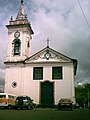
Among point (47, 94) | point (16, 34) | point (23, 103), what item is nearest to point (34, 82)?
point (47, 94)

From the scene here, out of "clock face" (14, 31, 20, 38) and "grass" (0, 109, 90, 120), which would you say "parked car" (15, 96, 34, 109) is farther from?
"clock face" (14, 31, 20, 38)

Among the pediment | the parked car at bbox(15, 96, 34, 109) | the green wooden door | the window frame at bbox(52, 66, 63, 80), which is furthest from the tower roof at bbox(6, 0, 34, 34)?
the parked car at bbox(15, 96, 34, 109)

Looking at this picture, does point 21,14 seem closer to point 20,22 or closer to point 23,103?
point 20,22

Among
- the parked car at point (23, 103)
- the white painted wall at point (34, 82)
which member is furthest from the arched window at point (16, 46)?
the parked car at point (23, 103)

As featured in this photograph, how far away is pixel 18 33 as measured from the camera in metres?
43.9

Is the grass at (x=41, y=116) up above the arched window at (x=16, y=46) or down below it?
below

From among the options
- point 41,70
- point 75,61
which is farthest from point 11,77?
point 75,61

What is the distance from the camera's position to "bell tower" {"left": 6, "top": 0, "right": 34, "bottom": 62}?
42906mm

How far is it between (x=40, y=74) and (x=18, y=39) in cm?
784

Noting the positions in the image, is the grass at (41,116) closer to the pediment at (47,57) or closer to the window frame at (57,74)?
the window frame at (57,74)

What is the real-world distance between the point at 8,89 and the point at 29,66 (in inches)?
205

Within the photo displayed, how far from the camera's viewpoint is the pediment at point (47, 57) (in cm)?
4094

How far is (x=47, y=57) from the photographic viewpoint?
4147cm

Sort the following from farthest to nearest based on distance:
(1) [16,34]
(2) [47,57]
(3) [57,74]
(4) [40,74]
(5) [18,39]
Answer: (1) [16,34] < (5) [18,39] < (2) [47,57] < (4) [40,74] < (3) [57,74]
